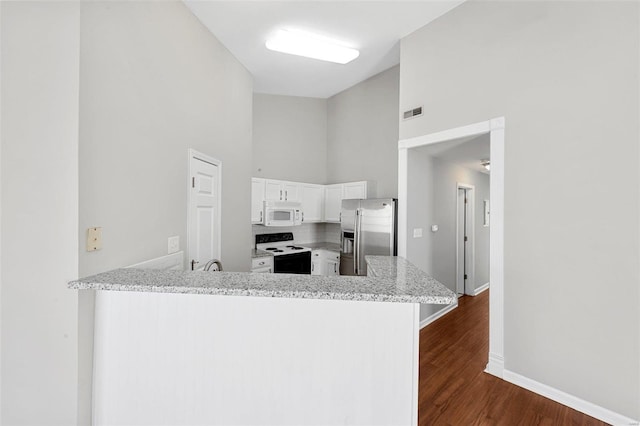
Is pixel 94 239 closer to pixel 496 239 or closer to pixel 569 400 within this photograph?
pixel 496 239

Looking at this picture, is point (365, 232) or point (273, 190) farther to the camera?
point (273, 190)

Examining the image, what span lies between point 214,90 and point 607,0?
3.23 metres

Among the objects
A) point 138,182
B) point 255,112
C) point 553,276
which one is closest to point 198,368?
point 138,182

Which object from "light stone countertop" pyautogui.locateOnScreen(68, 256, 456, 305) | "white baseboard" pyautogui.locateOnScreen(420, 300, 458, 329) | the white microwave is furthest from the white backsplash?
"light stone countertop" pyautogui.locateOnScreen(68, 256, 456, 305)

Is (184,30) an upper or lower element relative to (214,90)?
upper

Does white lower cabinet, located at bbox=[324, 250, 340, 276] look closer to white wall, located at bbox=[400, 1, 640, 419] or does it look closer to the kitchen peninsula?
white wall, located at bbox=[400, 1, 640, 419]

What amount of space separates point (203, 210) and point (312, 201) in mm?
2391

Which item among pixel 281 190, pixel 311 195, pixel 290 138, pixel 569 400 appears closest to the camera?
pixel 569 400

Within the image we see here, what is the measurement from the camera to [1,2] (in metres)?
1.34

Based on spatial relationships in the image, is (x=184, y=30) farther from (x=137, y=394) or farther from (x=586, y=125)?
(x=586, y=125)

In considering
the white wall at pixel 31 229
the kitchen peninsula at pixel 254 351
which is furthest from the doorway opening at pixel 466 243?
the white wall at pixel 31 229

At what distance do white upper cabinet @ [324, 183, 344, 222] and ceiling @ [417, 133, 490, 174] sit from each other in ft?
5.78

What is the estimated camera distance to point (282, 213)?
4.40m

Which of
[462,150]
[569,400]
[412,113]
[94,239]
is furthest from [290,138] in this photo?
[569,400]
